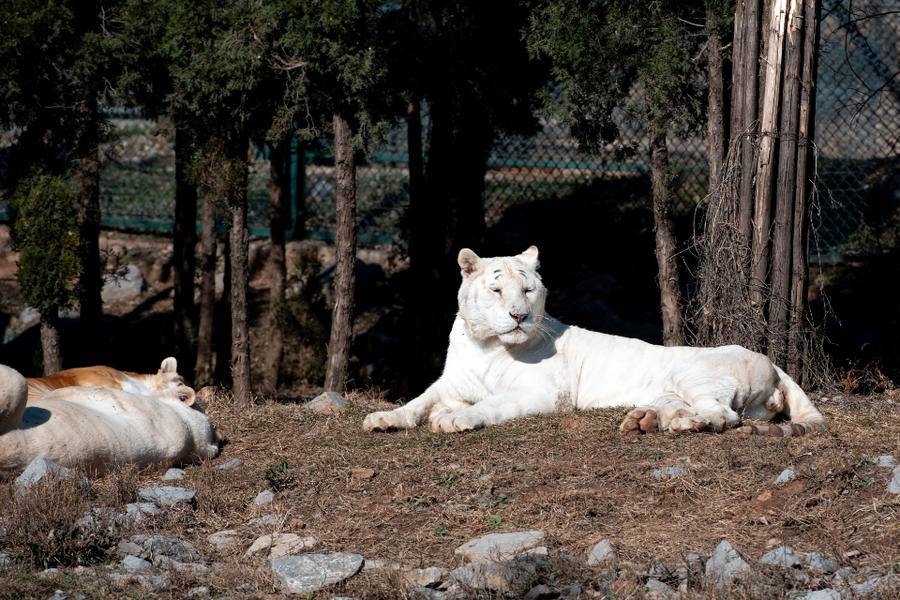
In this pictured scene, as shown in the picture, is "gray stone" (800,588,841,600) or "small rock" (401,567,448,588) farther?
"small rock" (401,567,448,588)

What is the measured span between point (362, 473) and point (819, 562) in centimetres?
237

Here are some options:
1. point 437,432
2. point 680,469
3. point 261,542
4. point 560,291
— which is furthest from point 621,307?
point 261,542

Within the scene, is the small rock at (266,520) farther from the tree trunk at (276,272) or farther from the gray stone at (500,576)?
the tree trunk at (276,272)

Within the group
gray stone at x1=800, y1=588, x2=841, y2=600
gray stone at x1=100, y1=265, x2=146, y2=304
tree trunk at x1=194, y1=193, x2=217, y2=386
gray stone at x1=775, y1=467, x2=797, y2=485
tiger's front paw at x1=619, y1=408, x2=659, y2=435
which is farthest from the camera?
gray stone at x1=100, y1=265, x2=146, y2=304

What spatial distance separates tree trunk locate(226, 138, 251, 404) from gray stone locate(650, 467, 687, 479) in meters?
3.95

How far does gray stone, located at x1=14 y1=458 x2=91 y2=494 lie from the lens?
534 centimetres

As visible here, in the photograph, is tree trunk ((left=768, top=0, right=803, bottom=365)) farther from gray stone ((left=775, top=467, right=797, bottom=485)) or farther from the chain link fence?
the chain link fence

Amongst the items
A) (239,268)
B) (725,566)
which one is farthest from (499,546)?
(239,268)

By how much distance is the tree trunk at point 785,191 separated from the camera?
7.64 metres

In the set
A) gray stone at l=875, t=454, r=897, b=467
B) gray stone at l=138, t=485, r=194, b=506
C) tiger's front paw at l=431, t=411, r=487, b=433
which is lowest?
gray stone at l=138, t=485, r=194, b=506

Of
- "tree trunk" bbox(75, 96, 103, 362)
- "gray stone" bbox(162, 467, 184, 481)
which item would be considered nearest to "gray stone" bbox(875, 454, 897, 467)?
"gray stone" bbox(162, 467, 184, 481)

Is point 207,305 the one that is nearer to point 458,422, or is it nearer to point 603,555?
point 458,422

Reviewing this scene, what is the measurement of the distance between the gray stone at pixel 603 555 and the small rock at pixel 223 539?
5.20 ft

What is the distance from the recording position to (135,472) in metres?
5.96
